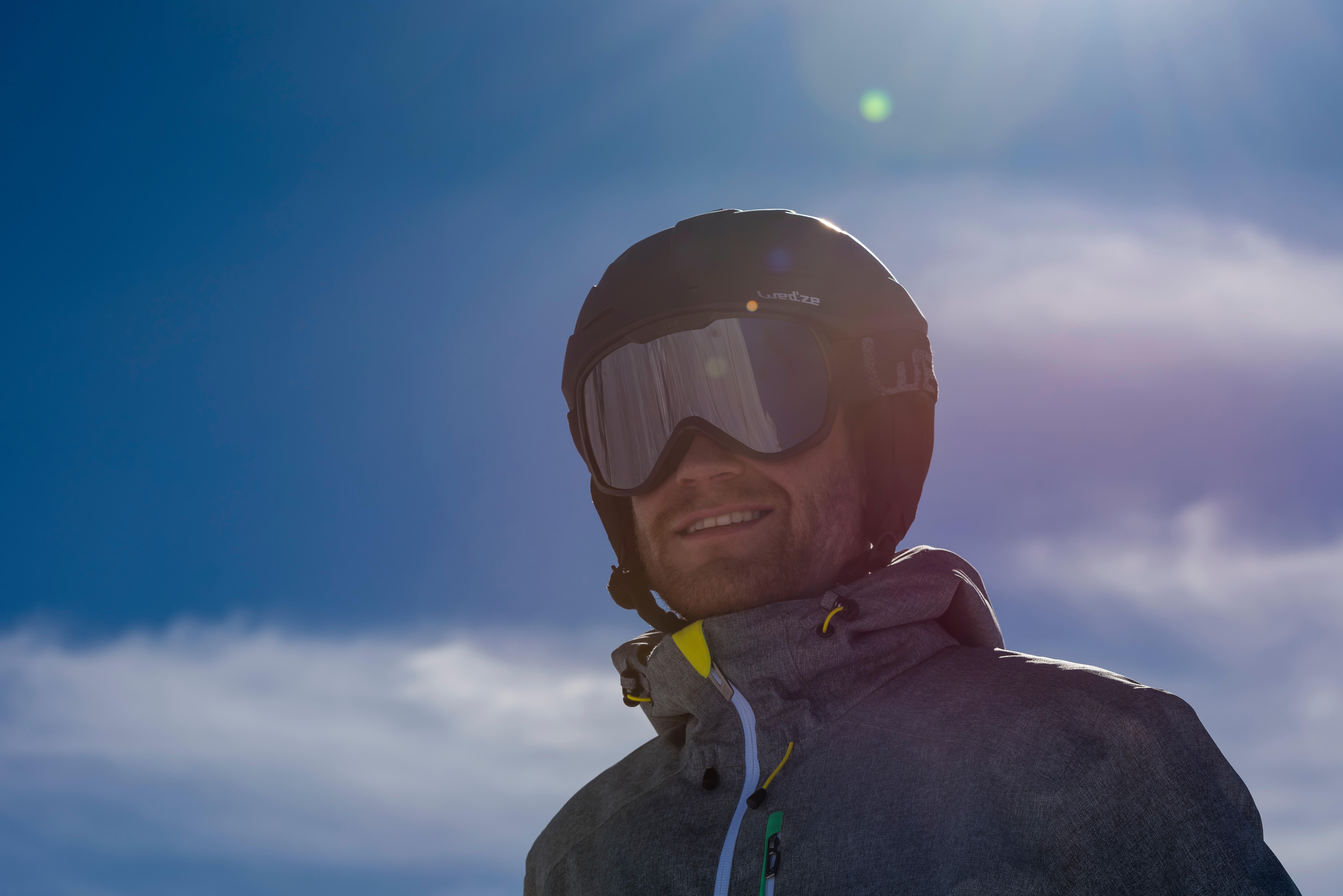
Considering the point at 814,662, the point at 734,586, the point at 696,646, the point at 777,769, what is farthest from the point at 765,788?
the point at 734,586

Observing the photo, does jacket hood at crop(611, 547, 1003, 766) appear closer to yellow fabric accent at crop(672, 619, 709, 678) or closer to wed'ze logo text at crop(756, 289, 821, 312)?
yellow fabric accent at crop(672, 619, 709, 678)

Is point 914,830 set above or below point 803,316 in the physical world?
below

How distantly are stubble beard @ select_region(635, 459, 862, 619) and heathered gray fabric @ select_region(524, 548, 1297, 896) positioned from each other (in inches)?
10.9

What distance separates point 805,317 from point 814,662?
4.84 feet

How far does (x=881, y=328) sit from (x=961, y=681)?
1.60 meters

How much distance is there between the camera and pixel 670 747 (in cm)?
338

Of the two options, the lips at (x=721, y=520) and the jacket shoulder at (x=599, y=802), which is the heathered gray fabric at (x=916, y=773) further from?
the lips at (x=721, y=520)

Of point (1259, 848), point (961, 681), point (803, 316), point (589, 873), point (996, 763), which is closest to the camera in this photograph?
point (1259, 848)

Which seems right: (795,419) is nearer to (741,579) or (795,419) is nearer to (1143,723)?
(741,579)

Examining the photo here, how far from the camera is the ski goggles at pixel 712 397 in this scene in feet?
11.2

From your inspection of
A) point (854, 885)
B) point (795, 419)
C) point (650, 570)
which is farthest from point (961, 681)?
point (650, 570)

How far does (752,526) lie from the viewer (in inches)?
132

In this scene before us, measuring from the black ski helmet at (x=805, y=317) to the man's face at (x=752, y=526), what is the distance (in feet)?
0.46

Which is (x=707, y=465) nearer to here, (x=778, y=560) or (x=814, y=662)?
(x=778, y=560)
